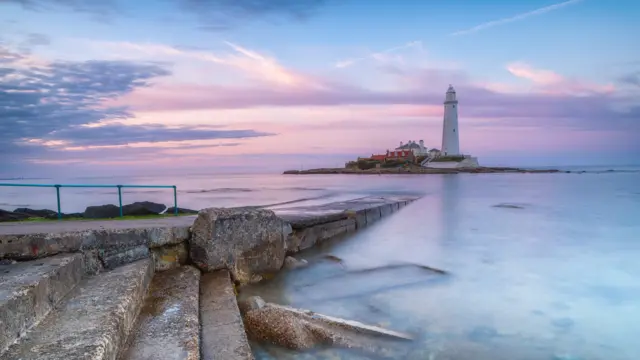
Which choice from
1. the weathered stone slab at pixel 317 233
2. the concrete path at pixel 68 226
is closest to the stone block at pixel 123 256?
the concrete path at pixel 68 226

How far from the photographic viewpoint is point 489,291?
6.30 meters

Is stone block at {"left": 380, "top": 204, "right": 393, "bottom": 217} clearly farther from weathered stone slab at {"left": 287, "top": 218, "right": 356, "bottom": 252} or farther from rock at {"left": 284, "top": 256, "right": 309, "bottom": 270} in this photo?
rock at {"left": 284, "top": 256, "right": 309, "bottom": 270}

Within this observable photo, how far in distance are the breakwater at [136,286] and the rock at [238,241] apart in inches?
0.5

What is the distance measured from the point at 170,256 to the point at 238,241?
2.91 ft

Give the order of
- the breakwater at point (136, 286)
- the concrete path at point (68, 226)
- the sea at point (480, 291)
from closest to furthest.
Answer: the breakwater at point (136, 286)
the sea at point (480, 291)
the concrete path at point (68, 226)

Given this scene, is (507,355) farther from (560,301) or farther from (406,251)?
(406,251)

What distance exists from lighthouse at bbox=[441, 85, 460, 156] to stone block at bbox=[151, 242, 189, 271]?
225ft

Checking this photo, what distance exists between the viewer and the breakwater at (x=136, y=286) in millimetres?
2424

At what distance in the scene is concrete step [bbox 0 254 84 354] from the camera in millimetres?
2312

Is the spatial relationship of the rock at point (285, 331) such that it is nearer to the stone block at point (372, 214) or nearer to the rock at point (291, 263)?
the rock at point (291, 263)

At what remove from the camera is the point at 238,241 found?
5562mm

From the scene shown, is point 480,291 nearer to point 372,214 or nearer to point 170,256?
point 170,256

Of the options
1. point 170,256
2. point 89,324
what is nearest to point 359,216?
point 170,256

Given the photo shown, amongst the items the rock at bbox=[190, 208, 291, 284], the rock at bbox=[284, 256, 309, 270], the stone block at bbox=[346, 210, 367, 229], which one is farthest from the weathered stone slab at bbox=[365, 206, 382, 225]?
the rock at bbox=[190, 208, 291, 284]
